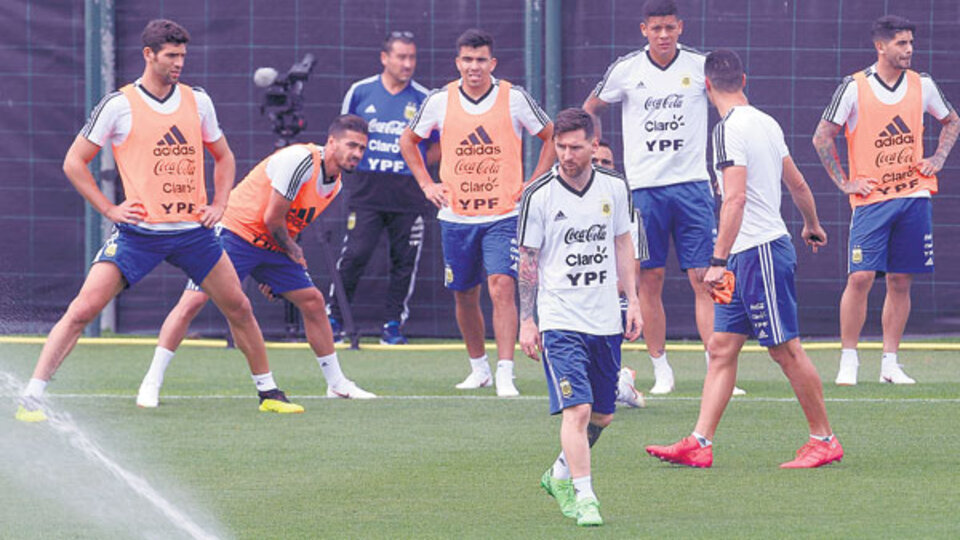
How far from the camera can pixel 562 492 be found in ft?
21.8

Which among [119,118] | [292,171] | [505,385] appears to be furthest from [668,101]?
[119,118]

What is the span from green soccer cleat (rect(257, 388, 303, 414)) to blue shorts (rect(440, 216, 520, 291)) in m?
1.59

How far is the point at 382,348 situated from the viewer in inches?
530

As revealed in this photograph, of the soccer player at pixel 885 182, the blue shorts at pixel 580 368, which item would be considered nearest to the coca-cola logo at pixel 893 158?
the soccer player at pixel 885 182

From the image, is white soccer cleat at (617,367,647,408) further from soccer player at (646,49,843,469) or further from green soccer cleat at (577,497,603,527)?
green soccer cleat at (577,497,603,527)

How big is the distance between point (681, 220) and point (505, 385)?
1.58 metres

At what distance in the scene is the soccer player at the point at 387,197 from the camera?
13.4 meters

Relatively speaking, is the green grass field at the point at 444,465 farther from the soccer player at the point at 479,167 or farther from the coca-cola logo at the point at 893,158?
the coca-cola logo at the point at 893,158

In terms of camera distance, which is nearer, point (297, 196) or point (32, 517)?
point (32, 517)

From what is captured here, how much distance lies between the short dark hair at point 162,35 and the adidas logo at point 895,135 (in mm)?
4826

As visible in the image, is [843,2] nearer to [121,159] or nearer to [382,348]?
[382,348]

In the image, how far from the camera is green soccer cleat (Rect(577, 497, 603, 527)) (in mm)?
Result: 6305

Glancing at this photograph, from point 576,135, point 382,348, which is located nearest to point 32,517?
point 576,135

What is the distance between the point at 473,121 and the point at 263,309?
3.98 metres
